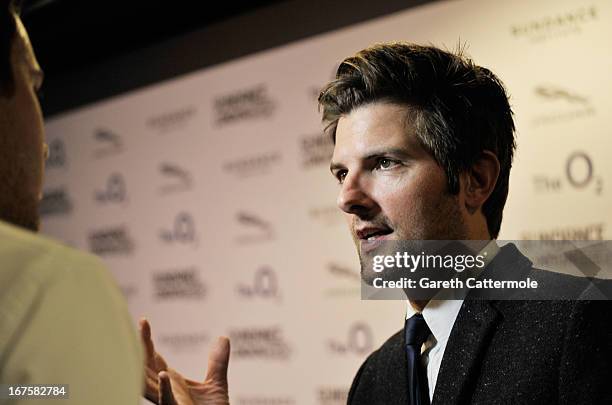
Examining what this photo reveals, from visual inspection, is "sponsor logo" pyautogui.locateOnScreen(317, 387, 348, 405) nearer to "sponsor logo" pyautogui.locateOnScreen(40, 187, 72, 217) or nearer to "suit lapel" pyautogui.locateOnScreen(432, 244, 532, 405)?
"suit lapel" pyautogui.locateOnScreen(432, 244, 532, 405)

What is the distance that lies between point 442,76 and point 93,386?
1.00 metres

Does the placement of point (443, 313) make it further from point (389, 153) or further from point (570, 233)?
point (570, 233)

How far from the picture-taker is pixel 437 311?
137cm

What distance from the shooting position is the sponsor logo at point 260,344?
317cm

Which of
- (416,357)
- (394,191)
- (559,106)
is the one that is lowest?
(416,357)

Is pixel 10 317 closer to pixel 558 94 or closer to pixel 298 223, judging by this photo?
pixel 558 94

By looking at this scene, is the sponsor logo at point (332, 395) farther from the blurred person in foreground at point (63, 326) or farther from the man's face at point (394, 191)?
the blurred person in foreground at point (63, 326)

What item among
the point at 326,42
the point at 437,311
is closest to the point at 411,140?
the point at 437,311

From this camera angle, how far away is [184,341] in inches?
140

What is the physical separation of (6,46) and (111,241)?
320 cm

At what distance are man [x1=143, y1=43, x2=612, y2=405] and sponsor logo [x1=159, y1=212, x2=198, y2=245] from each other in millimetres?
2222

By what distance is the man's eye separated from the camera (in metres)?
1.38

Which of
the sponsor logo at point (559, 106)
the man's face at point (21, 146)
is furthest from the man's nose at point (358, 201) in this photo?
the sponsor logo at point (559, 106)

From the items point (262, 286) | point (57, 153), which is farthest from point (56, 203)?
point (262, 286)
